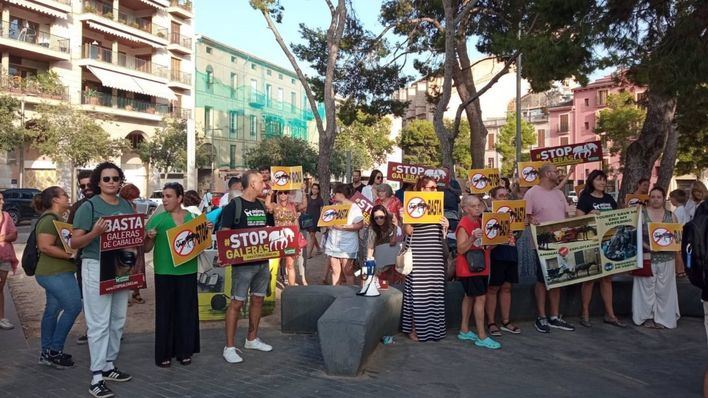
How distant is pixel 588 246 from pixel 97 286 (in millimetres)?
5540

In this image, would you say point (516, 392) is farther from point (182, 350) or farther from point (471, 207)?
point (182, 350)

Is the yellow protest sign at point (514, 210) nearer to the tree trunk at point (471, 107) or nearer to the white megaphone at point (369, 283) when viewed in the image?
the white megaphone at point (369, 283)

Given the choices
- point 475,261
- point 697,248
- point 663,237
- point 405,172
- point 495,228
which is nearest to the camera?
point 697,248

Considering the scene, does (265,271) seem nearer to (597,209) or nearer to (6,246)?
(6,246)

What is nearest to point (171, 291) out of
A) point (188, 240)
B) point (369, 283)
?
point (188, 240)

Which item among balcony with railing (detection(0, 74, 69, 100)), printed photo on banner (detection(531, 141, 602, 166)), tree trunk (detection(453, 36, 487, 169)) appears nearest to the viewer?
printed photo on banner (detection(531, 141, 602, 166))

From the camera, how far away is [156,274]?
5891mm

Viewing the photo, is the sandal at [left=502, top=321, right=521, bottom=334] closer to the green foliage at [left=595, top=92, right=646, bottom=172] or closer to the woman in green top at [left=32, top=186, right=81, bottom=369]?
the woman in green top at [left=32, top=186, right=81, bottom=369]

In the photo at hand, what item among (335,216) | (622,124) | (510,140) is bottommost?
(335,216)

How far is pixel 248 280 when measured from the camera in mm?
6215

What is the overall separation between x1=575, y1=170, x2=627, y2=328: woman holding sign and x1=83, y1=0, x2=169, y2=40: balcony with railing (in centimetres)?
3838

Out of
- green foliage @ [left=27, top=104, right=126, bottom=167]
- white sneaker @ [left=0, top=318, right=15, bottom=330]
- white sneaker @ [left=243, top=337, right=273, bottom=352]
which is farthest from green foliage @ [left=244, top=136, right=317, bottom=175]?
white sneaker @ [left=243, top=337, right=273, bottom=352]

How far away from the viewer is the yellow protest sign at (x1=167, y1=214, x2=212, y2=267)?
18.9ft

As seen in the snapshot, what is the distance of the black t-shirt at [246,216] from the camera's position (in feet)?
20.4
